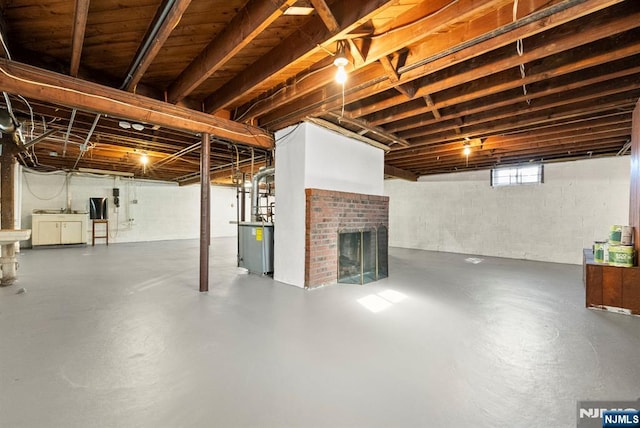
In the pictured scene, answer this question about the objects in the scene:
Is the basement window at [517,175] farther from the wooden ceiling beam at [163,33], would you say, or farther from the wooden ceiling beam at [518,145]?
the wooden ceiling beam at [163,33]

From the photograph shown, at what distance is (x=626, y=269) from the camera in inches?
123

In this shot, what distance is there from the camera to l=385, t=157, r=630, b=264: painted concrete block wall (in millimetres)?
6211

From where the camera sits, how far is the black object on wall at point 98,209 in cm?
932

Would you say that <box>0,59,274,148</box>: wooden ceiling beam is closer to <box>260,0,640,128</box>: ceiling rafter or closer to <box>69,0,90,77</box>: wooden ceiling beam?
<box>69,0,90,77</box>: wooden ceiling beam

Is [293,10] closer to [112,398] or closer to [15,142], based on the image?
[112,398]

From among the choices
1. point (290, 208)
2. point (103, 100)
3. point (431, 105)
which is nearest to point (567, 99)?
point (431, 105)

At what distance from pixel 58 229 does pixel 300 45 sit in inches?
397

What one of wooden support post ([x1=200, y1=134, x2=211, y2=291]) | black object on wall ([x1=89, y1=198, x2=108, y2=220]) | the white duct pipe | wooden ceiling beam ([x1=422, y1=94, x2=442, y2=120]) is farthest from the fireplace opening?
black object on wall ([x1=89, y1=198, x2=108, y2=220])

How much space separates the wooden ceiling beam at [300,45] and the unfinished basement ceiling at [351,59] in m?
0.01

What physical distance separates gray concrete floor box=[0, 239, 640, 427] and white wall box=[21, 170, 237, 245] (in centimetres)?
695

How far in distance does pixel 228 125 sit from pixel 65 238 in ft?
27.0

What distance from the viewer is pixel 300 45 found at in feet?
8.05

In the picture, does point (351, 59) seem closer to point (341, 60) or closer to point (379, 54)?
point (379, 54)

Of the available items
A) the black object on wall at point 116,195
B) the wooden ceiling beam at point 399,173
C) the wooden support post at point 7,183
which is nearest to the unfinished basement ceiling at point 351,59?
the wooden support post at point 7,183
